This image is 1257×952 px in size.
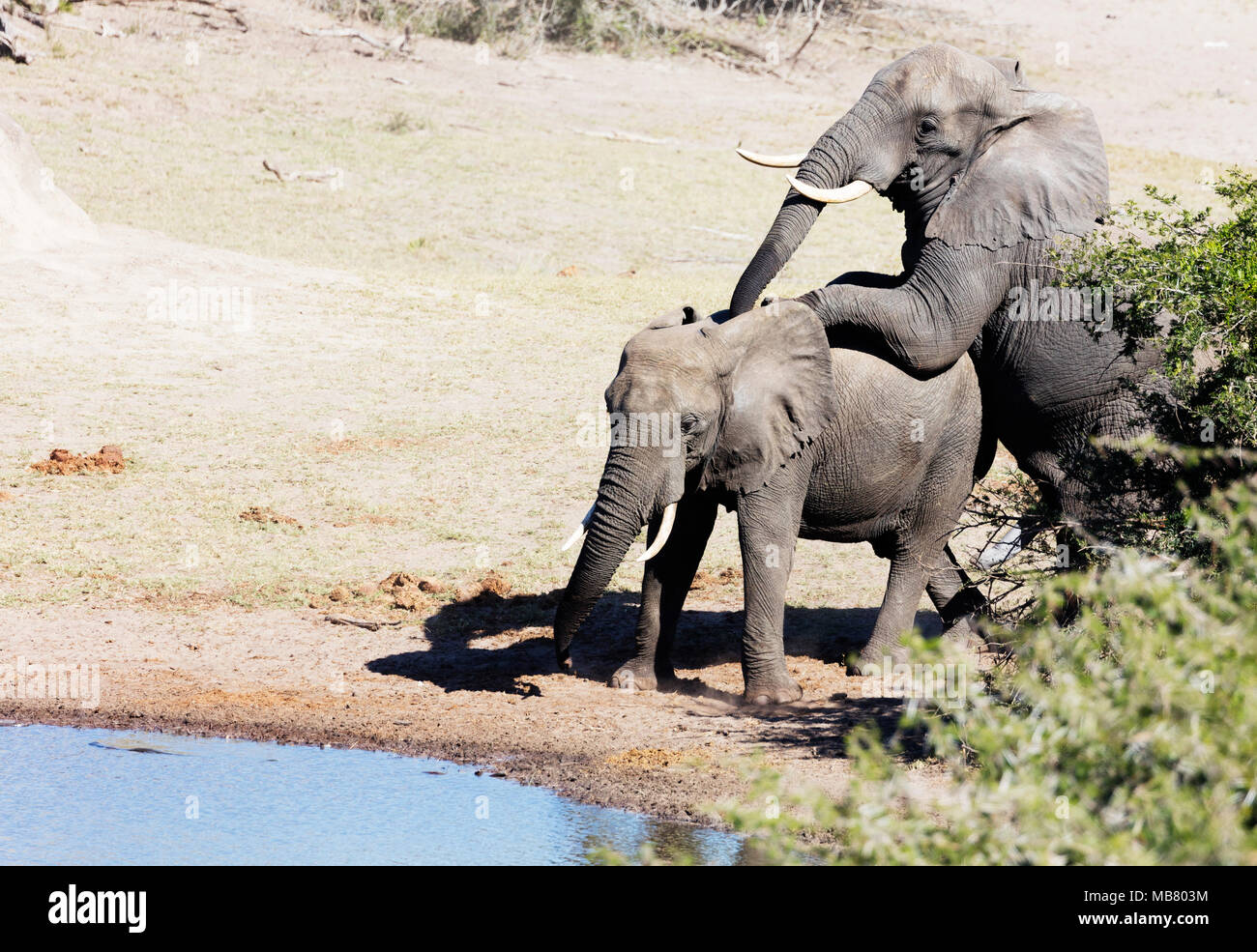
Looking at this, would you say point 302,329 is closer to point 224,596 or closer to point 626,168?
point 224,596

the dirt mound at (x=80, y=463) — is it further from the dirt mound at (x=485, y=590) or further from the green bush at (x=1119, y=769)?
the green bush at (x=1119, y=769)

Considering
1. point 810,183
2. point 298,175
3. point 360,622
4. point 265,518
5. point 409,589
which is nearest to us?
point 810,183

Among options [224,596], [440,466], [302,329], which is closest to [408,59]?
[302,329]

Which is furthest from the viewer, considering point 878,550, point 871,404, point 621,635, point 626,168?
point 626,168

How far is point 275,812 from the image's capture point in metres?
8.05

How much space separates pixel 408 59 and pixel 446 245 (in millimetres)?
10780

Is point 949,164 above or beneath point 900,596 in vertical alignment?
above

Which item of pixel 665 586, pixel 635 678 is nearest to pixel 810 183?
pixel 665 586

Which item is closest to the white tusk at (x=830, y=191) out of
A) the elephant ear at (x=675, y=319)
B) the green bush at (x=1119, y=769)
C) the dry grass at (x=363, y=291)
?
the elephant ear at (x=675, y=319)

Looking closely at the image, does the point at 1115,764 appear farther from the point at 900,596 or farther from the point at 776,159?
the point at 900,596

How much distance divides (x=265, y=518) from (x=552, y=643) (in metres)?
3.29

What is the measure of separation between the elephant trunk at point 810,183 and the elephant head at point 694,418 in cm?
20

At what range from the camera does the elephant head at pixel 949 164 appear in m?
9.64
